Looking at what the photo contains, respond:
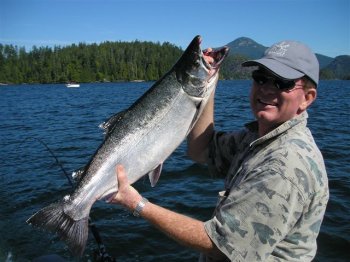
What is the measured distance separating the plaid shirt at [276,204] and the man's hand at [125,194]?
0.74 m

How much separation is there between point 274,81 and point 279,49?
0.95 ft

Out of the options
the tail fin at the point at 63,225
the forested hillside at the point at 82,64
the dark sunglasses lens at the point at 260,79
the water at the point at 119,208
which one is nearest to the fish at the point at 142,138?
the tail fin at the point at 63,225

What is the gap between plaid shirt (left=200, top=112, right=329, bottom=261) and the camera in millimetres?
2783

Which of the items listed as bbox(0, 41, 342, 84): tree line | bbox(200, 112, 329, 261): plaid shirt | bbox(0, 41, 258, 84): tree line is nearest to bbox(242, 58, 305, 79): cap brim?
bbox(200, 112, 329, 261): plaid shirt

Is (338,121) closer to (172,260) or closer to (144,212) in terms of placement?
(172,260)

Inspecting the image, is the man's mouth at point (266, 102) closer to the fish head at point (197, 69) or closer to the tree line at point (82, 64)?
the fish head at point (197, 69)

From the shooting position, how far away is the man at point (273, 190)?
110 inches

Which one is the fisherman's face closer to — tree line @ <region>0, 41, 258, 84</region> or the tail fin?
the tail fin

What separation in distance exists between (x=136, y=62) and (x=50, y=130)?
15652cm

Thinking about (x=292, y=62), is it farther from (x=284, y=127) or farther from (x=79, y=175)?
(x=79, y=175)

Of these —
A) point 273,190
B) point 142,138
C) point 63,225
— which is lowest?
point 63,225

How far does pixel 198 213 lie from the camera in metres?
9.11

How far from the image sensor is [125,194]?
11.5ft

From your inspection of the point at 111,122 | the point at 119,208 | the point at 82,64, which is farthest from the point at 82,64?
the point at 111,122
